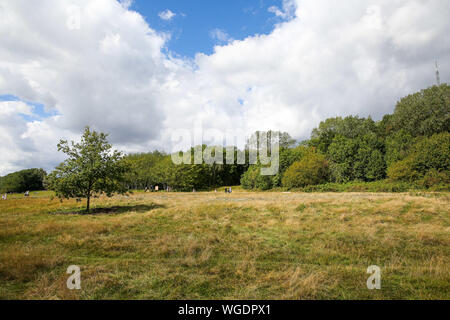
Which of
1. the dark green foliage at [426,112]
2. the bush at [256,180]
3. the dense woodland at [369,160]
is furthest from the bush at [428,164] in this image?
the bush at [256,180]

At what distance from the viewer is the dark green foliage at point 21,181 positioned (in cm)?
11082

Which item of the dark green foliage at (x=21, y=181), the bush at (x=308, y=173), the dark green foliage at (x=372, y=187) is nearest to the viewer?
the dark green foliage at (x=372, y=187)

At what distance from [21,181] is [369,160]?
5970 inches

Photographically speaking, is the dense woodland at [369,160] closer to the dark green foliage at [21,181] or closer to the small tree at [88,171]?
the small tree at [88,171]

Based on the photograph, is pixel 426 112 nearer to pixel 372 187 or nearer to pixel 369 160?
pixel 369 160

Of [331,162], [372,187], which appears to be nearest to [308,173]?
[331,162]

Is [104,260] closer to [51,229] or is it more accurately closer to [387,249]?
[51,229]

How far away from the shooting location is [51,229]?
1328 cm

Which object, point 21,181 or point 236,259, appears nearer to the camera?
point 236,259

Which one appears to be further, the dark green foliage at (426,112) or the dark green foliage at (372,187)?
the dark green foliage at (426,112)

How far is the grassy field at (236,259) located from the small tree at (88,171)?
665cm

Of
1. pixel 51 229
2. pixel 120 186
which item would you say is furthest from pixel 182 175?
pixel 51 229

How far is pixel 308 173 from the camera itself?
56375 mm
